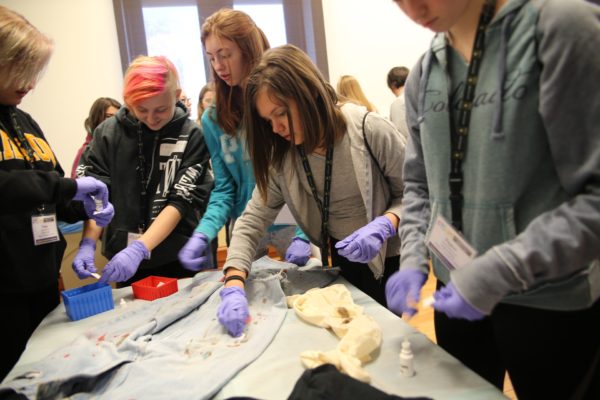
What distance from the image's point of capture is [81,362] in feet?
3.18

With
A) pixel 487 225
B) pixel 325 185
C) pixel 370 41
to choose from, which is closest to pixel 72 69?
pixel 370 41

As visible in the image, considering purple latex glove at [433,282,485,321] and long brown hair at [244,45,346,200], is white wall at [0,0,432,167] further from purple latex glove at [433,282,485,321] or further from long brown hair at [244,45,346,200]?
purple latex glove at [433,282,485,321]

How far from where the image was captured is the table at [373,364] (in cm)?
78

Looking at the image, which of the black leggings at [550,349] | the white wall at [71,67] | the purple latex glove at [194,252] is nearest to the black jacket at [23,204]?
the purple latex glove at [194,252]

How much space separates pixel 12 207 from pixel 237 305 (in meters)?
0.67

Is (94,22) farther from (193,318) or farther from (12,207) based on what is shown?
(193,318)

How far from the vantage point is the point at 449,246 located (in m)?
0.81

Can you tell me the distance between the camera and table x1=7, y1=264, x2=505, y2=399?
2.57 feet

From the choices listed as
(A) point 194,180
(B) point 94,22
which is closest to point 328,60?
(B) point 94,22

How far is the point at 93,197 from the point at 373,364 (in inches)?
44.0

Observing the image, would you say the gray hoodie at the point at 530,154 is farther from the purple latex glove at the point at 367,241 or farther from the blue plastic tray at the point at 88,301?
the blue plastic tray at the point at 88,301

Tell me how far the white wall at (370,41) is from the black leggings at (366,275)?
9.87 feet

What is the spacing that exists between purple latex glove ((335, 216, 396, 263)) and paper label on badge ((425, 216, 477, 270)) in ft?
0.99

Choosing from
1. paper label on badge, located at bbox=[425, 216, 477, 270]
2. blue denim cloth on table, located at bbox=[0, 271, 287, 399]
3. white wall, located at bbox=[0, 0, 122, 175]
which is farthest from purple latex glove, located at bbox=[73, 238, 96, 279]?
white wall, located at bbox=[0, 0, 122, 175]
